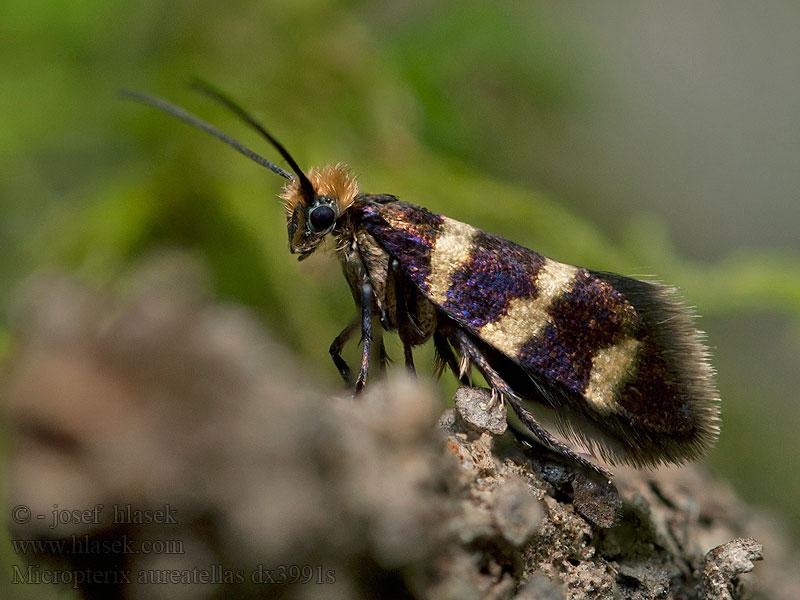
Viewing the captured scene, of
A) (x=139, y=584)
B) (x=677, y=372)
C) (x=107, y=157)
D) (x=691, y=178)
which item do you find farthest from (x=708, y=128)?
(x=139, y=584)

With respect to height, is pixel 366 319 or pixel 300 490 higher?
pixel 366 319

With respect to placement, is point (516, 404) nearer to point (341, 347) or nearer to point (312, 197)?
point (341, 347)

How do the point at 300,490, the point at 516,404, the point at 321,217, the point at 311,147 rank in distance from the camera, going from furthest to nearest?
the point at 311,147
the point at 321,217
the point at 516,404
the point at 300,490

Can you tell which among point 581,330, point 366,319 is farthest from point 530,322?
point 366,319

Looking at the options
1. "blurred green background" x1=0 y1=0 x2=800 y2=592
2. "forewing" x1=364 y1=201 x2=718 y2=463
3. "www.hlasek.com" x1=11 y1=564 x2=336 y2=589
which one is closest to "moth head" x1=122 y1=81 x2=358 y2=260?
"forewing" x1=364 y1=201 x2=718 y2=463

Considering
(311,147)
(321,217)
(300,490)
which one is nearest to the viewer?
(300,490)

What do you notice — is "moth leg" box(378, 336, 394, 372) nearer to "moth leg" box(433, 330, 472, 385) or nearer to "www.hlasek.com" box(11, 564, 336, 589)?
"moth leg" box(433, 330, 472, 385)
